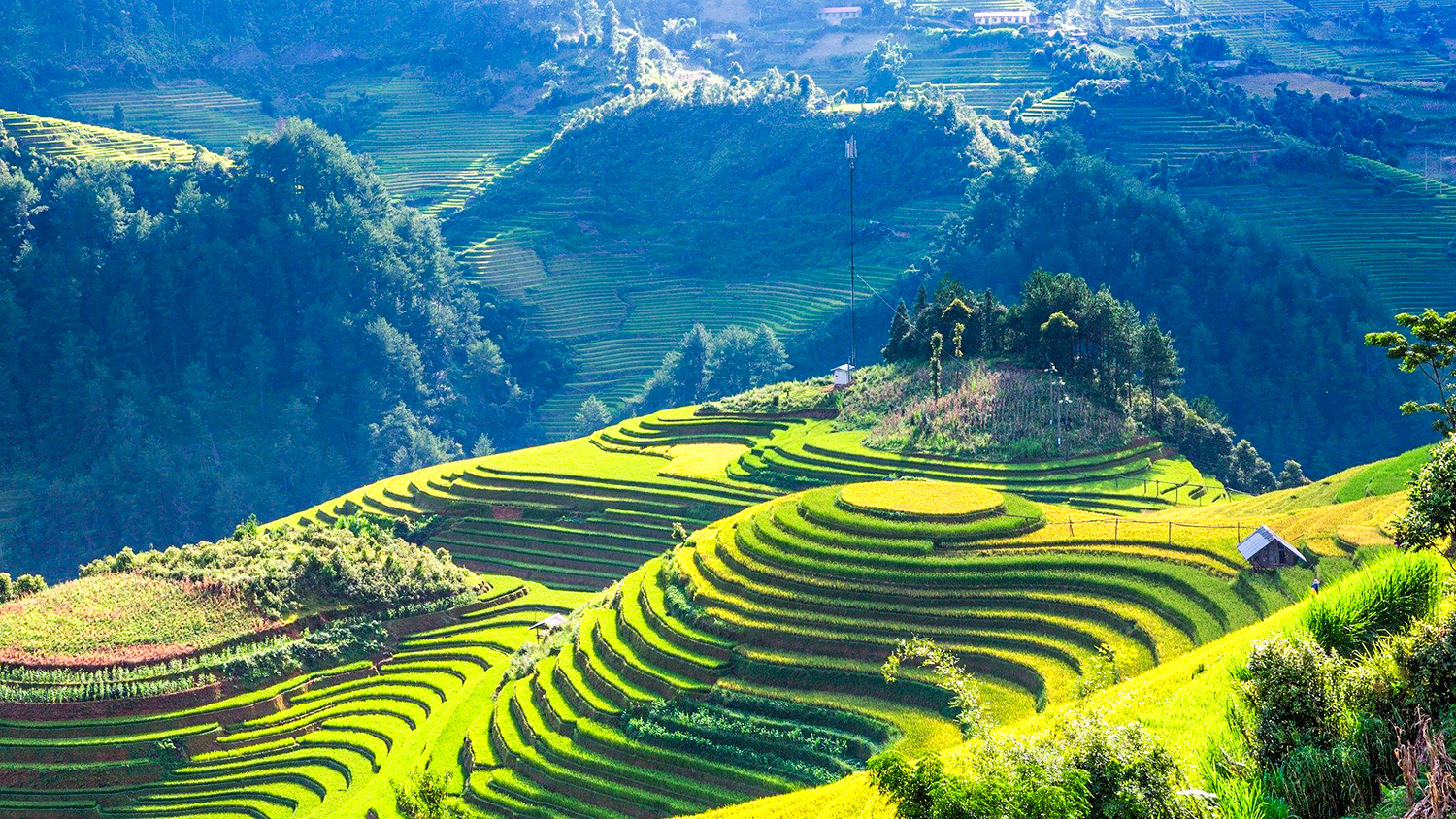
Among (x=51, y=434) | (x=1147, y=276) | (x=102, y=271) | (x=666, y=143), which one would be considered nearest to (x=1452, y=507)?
(x=1147, y=276)

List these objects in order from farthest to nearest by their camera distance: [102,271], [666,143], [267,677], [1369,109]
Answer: [666,143] → [1369,109] → [102,271] → [267,677]

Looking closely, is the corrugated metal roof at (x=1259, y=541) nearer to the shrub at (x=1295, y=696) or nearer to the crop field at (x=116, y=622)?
the shrub at (x=1295, y=696)

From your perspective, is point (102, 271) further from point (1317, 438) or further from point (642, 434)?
point (1317, 438)

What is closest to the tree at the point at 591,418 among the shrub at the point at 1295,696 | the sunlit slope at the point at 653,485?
the sunlit slope at the point at 653,485

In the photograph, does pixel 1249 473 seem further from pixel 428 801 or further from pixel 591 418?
pixel 591 418

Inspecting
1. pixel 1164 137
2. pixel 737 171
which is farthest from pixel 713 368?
pixel 1164 137

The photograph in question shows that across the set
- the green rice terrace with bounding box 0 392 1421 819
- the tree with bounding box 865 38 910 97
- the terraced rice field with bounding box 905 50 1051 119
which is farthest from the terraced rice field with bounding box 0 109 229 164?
the green rice terrace with bounding box 0 392 1421 819
